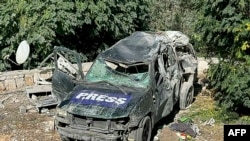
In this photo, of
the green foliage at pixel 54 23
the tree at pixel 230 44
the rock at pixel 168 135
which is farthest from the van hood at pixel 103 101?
the green foliage at pixel 54 23

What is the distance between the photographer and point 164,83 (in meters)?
8.74

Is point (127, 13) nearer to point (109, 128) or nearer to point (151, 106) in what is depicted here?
point (151, 106)

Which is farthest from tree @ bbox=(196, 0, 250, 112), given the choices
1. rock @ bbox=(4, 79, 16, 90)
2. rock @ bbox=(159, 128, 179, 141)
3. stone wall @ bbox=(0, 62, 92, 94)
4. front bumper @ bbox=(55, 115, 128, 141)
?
rock @ bbox=(4, 79, 16, 90)

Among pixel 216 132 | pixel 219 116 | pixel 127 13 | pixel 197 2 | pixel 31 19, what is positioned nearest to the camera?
pixel 216 132

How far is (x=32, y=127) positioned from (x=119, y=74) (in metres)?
2.28

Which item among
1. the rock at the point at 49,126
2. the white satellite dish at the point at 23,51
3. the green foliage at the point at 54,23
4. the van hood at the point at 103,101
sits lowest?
the rock at the point at 49,126

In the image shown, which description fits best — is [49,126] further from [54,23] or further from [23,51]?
[54,23]

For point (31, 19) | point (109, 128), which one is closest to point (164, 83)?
point (109, 128)

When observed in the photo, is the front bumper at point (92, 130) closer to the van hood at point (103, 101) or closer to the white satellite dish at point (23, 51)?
the van hood at point (103, 101)

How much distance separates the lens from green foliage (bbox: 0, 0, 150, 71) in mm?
11547

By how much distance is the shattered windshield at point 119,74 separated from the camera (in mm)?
8258

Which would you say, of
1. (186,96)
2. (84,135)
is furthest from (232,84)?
(84,135)

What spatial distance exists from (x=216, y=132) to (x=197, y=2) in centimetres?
326

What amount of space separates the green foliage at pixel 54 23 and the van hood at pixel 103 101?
387 cm
